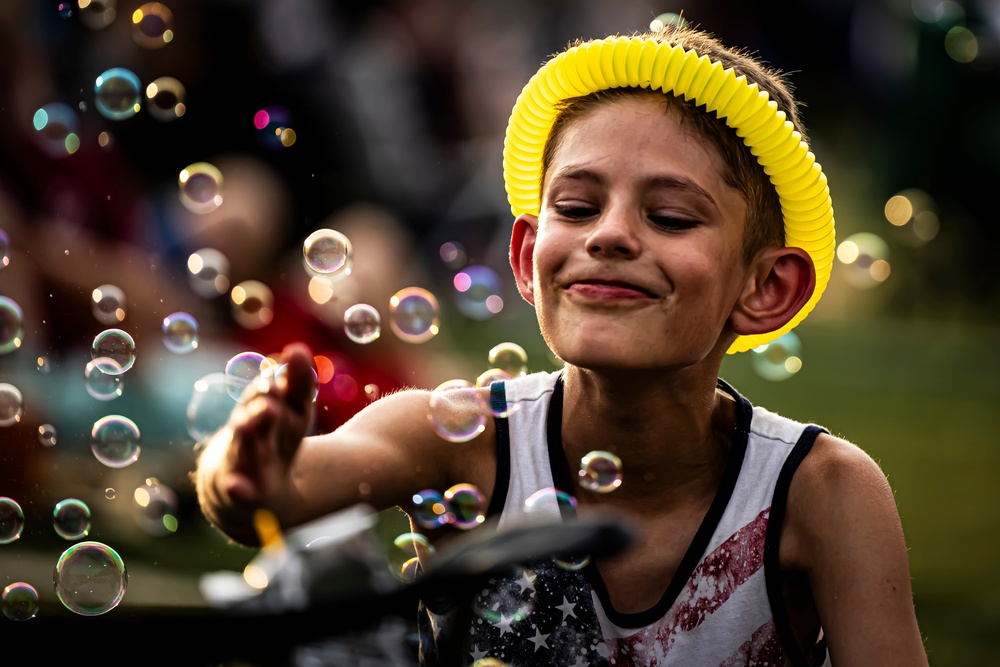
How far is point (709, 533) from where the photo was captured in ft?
6.08

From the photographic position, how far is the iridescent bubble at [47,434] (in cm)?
347

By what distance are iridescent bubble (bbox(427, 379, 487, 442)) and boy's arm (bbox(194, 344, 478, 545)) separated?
0.02 metres

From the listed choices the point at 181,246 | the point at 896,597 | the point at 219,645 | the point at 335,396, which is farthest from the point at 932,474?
the point at 219,645

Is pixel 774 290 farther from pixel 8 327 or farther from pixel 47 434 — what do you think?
pixel 47 434

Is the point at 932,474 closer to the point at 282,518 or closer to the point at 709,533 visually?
the point at 709,533

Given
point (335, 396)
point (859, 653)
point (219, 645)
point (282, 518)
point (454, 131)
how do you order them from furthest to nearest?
point (454, 131), point (335, 396), point (859, 653), point (282, 518), point (219, 645)

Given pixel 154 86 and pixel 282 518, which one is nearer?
pixel 282 518

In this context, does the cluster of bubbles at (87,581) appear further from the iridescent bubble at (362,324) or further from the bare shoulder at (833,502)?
the bare shoulder at (833,502)

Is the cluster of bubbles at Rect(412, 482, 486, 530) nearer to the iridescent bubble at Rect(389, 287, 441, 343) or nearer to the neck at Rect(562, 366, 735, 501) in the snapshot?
the neck at Rect(562, 366, 735, 501)

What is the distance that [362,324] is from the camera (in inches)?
93.4

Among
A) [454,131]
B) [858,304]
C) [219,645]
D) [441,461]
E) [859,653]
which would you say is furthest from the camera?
[858,304]

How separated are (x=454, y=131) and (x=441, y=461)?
5.84m

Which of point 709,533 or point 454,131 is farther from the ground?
point 454,131

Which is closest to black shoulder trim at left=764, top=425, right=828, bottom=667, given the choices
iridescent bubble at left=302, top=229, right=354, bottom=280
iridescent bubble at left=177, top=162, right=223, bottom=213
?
iridescent bubble at left=302, top=229, right=354, bottom=280
